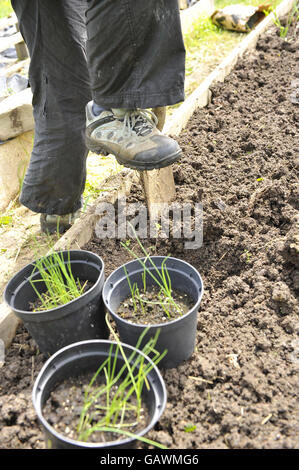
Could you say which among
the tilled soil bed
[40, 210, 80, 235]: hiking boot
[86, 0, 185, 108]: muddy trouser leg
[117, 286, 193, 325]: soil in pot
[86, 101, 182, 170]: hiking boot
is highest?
[86, 0, 185, 108]: muddy trouser leg

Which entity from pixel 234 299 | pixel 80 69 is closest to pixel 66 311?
pixel 234 299

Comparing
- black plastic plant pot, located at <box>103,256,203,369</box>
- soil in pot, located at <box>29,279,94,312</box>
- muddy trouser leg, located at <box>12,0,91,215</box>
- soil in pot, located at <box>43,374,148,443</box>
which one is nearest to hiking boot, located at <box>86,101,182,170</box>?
muddy trouser leg, located at <box>12,0,91,215</box>

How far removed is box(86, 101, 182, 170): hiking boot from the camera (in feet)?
5.73

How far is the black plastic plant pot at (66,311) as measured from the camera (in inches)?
58.4

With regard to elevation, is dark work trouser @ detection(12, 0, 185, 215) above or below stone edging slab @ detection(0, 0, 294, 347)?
above

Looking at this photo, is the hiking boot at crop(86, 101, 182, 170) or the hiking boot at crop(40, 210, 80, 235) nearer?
the hiking boot at crop(86, 101, 182, 170)

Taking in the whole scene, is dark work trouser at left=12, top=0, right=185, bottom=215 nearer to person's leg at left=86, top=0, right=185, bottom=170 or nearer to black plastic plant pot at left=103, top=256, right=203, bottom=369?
person's leg at left=86, top=0, right=185, bottom=170

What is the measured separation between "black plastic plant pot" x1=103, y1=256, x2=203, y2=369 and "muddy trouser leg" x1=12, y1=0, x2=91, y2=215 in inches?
29.8

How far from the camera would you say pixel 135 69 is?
162 centimetres

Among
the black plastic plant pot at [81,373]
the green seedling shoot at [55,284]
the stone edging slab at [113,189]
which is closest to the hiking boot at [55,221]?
the stone edging slab at [113,189]

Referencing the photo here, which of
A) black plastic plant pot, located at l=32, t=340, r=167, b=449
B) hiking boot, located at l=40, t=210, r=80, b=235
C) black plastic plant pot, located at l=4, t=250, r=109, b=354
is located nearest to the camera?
black plastic plant pot, located at l=32, t=340, r=167, b=449

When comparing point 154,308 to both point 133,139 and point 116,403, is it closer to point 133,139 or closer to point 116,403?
point 116,403

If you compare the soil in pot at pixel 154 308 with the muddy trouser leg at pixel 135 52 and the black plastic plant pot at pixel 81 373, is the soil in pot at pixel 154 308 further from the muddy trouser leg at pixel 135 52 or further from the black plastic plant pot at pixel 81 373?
the muddy trouser leg at pixel 135 52
